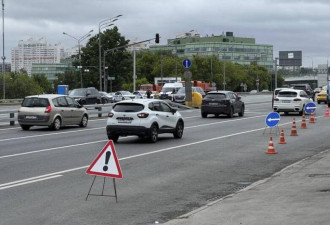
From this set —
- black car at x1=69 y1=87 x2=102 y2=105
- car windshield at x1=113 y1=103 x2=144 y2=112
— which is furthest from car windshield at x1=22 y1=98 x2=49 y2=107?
black car at x1=69 y1=87 x2=102 y2=105

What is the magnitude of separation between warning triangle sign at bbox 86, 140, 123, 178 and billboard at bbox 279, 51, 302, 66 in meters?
124

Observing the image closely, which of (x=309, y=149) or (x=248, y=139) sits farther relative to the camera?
(x=248, y=139)

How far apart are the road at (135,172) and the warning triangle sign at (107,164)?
48cm

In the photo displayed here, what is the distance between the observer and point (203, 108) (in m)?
38.5

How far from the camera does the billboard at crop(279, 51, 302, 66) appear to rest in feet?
433

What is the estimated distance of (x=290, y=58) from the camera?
132m

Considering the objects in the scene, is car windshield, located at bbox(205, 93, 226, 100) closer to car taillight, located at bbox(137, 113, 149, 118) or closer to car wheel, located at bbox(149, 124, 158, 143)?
car wheel, located at bbox(149, 124, 158, 143)

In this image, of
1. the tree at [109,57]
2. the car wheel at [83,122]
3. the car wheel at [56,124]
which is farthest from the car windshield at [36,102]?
the tree at [109,57]

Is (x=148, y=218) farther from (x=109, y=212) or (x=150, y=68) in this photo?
(x=150, y=68)

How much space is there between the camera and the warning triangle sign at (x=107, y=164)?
10.1 metres

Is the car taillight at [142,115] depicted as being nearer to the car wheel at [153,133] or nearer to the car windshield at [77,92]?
the car wheel at [153,133]

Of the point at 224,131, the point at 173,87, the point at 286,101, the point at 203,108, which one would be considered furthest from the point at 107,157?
the point at 173,87

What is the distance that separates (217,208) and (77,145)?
477 inches

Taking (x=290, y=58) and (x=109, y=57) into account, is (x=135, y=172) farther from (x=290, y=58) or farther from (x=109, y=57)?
(x=290, y=58)
